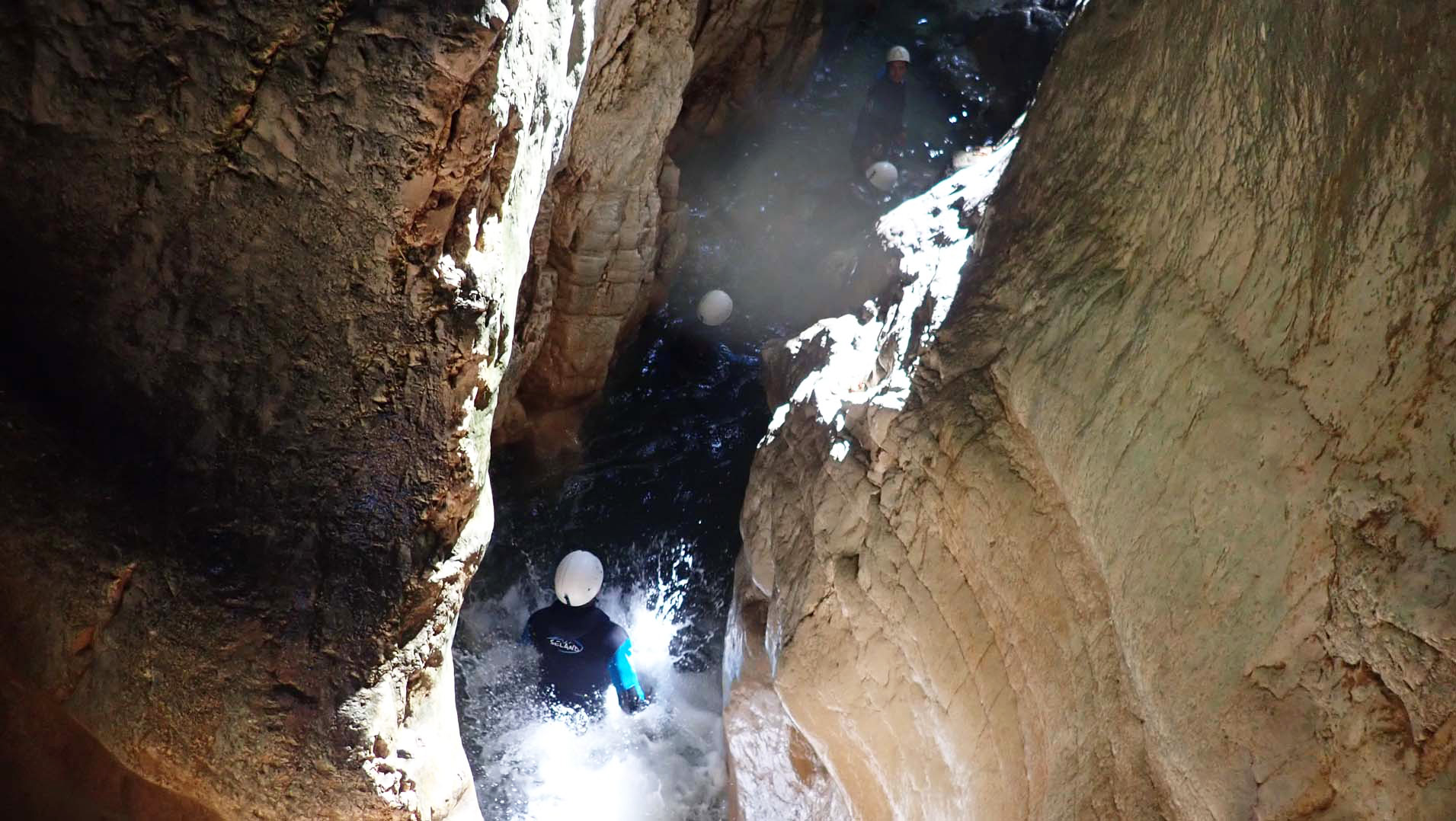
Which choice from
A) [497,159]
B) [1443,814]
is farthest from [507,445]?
[1443,814]

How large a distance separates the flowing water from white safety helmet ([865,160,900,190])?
128mm

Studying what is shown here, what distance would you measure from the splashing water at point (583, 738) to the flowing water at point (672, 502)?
11 mm

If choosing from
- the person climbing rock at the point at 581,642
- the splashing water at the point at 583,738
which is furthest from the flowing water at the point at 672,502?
the person climbing rock at the point at 581,642

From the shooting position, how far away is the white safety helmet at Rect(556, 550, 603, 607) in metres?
5.44

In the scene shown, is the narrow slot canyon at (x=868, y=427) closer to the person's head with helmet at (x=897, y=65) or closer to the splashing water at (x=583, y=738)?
the splashing water at (x=583, y=738)

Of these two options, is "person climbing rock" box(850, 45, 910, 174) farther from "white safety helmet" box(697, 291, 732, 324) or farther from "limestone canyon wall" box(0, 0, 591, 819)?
"limestone canyon wall" box(0, 0, 591, 819)

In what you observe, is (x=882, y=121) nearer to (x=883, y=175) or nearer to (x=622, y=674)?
(x=883, y=175)

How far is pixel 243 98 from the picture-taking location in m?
2.57

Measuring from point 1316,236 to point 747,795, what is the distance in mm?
4329

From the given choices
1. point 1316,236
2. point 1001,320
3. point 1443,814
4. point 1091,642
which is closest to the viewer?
point 1443,814

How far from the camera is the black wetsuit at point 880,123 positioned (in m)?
9.05

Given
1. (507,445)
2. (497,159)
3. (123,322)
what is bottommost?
(123,322)

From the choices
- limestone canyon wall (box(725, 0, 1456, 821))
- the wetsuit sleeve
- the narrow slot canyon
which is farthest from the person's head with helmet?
the wetsuit sleeve

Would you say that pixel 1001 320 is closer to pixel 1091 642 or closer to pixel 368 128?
pixel 1091 642
